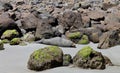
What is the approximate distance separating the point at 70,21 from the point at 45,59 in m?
8.50

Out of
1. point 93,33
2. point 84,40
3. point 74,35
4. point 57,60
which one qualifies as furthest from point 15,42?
point 57,60

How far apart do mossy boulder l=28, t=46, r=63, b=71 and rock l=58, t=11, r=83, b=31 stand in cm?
752

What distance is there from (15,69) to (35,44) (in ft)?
13.7

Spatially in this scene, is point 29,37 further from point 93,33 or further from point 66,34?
point 93,33

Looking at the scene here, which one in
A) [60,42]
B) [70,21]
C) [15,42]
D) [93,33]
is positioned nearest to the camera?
[60,42]

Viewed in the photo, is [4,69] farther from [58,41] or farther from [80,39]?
[80,39]

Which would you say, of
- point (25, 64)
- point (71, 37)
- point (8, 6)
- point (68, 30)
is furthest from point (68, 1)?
point (25, 64)

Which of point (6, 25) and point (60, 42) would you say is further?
point (6, 25)

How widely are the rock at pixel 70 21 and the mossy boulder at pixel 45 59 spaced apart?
24.7ft

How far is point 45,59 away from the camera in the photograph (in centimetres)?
1155

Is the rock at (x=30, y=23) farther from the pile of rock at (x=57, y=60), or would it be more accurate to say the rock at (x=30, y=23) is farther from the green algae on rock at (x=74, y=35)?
the pile of rock at (x=57, y=60)

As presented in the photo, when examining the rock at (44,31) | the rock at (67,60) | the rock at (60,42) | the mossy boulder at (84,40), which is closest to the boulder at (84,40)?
the mossy boulder at (84,40)

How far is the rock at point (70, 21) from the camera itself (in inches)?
770

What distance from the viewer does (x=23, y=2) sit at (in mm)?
32750
